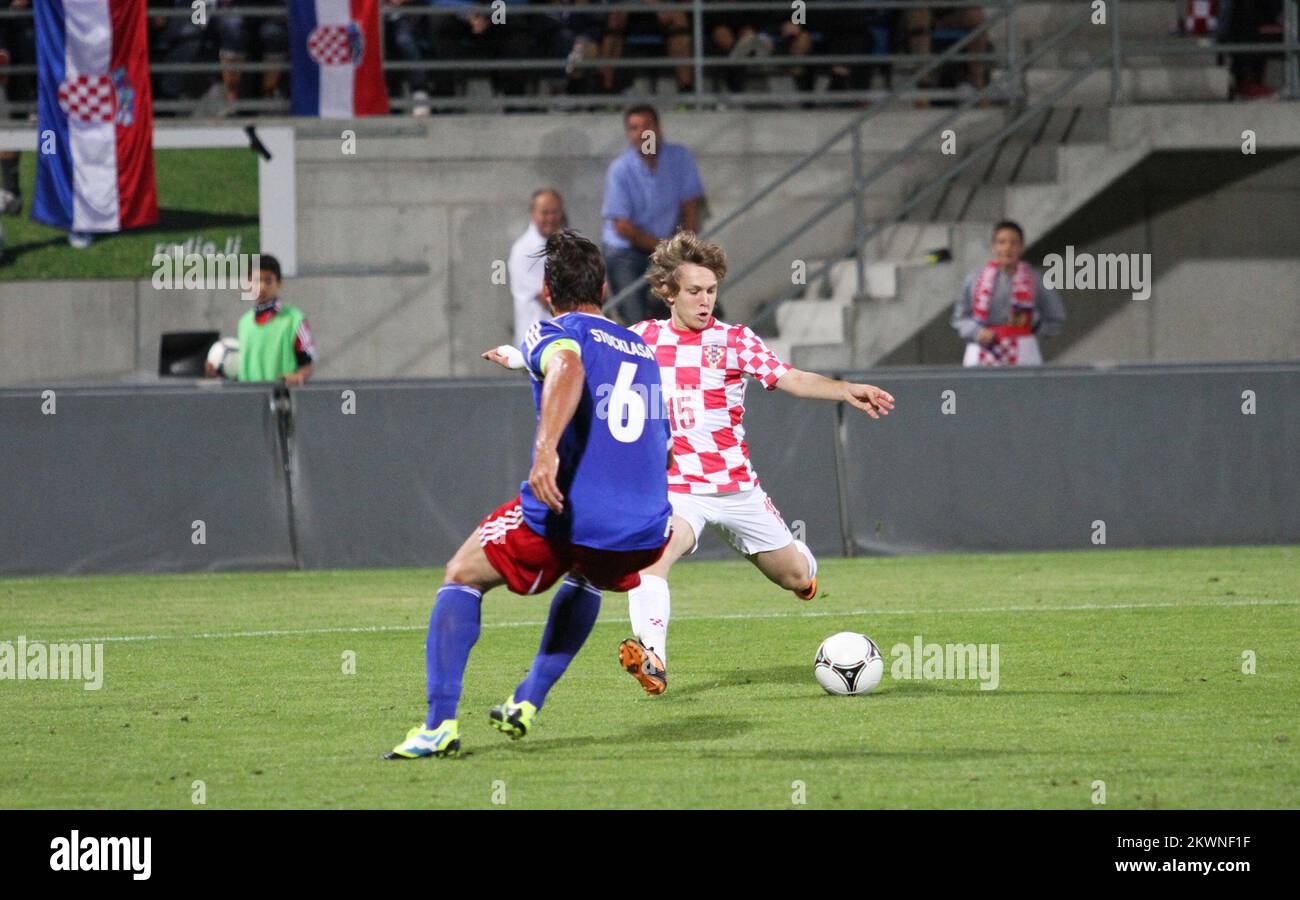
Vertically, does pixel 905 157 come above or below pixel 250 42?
below

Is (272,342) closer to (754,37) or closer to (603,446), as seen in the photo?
(754,37)

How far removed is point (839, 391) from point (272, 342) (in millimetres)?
8087

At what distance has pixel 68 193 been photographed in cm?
1873

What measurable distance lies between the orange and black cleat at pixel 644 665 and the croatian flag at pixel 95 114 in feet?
38.2

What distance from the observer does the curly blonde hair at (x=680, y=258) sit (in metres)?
9.30

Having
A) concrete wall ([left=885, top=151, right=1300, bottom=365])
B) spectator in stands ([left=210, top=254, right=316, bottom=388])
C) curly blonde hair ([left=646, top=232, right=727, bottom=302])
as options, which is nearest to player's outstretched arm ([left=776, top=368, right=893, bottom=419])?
curly blonde hair ([left=646, top=232, right=727, bottom=302])

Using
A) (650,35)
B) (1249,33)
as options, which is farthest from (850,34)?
(1249,33)

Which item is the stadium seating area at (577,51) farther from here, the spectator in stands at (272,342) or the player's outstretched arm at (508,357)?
the player's outstretched arm at (508,357)

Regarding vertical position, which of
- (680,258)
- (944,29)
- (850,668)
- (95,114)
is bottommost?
(850,668)

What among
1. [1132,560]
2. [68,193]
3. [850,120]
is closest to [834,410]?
[1132,560]

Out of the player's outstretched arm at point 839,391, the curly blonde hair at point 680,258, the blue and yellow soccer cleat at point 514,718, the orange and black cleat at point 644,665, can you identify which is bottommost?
the blue and yellow soccer cleat at point 514,718

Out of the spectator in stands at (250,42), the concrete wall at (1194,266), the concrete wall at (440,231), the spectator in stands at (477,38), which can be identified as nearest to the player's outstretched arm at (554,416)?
the concrete wall at (440,231)

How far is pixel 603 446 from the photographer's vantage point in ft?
23.9

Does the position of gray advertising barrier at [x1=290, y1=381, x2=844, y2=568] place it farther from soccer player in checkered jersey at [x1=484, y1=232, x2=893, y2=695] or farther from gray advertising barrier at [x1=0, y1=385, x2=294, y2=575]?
soccer player in checkered jersey at [x1=484, y1=232, x2=893, y2=695]
